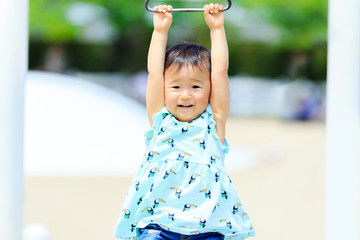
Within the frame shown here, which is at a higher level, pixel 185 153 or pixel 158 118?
pixel 158 118

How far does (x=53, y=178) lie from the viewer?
10141 millimetres

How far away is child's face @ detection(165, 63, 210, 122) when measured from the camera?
284 centimetres

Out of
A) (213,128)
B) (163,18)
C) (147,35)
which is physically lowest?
(213,128)

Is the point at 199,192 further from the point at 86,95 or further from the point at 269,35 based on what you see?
the point at 269,35

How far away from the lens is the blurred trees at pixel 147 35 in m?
23.6

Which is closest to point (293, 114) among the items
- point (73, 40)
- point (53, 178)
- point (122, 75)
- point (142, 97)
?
point (142, 97)
